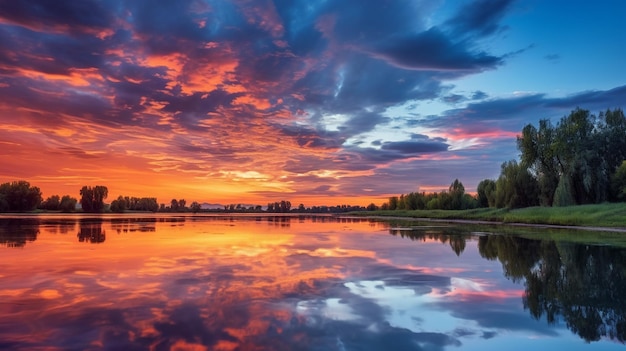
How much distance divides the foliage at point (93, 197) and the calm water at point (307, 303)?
131m

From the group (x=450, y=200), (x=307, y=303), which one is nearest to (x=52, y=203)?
(x=450, y=200)

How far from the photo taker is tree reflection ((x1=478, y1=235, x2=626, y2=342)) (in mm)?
8320

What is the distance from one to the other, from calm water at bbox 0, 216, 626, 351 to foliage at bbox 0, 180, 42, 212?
114m

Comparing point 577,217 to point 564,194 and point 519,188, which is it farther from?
point 519,188

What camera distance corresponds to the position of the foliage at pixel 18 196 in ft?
361

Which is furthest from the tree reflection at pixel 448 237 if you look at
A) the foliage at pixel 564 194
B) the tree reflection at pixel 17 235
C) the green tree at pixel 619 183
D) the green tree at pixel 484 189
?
the green tree at pixel 484 189

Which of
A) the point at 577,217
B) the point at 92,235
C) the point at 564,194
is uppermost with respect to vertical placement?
the point at 564,194

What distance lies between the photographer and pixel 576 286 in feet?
38.6

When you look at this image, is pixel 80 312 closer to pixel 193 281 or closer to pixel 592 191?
pixel 193 281

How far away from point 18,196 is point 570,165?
127 meters

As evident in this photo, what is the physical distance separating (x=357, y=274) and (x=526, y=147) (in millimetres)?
63018

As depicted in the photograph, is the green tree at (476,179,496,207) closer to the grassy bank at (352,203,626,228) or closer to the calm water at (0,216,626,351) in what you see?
the grassy bank at (352,203,626,228)

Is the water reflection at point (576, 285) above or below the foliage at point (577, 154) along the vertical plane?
below

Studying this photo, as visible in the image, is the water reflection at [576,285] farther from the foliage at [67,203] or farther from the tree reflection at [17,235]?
the foliage at [67,203]
